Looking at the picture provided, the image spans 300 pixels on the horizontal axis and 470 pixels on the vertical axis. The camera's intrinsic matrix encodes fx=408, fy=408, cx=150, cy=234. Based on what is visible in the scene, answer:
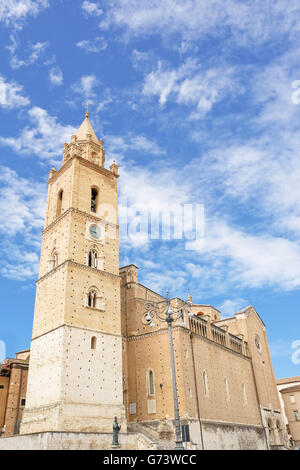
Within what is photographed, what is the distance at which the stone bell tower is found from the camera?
25.2 meters

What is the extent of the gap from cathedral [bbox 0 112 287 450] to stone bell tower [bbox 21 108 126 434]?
77 millimetres

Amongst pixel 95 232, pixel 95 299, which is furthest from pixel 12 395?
pixel 95 232

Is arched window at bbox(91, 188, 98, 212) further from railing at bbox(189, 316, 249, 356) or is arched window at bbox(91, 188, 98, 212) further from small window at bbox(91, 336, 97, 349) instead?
railing at bbox(189, 316, 249, 356)

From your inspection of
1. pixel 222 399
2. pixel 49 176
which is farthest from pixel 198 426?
pixel 49 176

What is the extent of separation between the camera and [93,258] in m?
30.9

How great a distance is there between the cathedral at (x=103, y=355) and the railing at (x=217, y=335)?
4.7 inches

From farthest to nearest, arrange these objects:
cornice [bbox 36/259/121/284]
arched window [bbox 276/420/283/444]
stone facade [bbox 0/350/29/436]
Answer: arched window [bbox 276/420/283/444]
stone facade [bbox 0/350/29/436]
cornice [bbox 36/259/121/284]

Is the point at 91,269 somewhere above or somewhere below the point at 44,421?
above

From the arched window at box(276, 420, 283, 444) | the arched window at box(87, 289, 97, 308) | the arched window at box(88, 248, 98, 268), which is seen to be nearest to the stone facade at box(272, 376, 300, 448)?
the arched window at box(276, 420, 283, 444)

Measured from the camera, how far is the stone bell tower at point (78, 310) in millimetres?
25172
